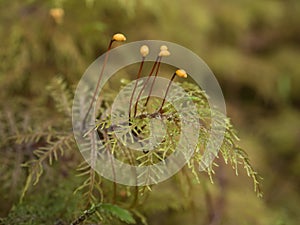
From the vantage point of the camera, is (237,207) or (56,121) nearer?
(56,121)

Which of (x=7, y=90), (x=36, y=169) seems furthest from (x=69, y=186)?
(x=7, y=90)

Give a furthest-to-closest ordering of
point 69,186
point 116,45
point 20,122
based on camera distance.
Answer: point 116,45 → point 20,122 → point 69,186

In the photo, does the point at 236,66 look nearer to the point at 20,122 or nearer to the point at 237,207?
the point at 237,207

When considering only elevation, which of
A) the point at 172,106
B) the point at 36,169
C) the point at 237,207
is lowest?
the point at 237,207

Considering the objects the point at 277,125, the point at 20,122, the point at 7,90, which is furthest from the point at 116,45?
the point at 277,125


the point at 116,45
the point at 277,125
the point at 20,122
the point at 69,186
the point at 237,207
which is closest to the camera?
the point at 69,186

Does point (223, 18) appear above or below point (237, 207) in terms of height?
above
